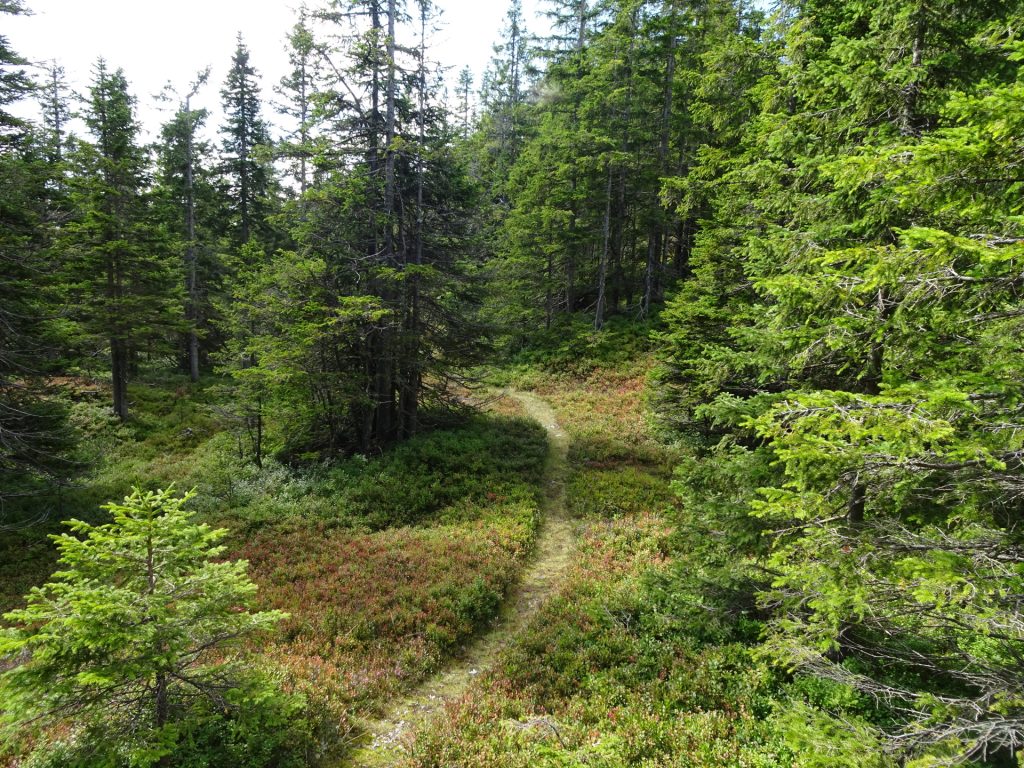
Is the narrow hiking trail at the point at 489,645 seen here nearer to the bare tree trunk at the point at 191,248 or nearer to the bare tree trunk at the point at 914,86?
the bare tree trunk at the point at 914,86

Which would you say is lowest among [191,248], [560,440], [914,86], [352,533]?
[352,533]

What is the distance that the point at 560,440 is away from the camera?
22391 mm

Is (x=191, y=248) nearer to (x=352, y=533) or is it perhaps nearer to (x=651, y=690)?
(x=352, y=533)

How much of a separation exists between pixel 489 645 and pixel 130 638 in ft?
24.0

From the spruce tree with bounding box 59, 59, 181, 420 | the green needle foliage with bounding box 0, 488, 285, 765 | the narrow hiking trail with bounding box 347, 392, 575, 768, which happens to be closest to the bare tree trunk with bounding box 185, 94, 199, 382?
the spruce tree with bounding box 59, 59, 181, 420

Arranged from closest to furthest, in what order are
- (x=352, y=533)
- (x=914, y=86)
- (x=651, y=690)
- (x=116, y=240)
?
(x=914, y=86)
(x=651, y=690)
(x=352, y=533)
(x=116, y=240)

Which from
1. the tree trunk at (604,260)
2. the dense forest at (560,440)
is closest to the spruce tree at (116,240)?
the dense forest at (560,440)

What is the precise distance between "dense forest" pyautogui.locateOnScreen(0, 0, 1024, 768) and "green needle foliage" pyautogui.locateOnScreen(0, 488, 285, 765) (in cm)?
5

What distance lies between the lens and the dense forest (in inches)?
179

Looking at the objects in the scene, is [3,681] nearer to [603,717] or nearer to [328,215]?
[603,717]

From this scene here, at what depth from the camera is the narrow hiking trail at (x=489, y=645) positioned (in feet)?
25.8

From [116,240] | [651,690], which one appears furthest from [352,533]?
[116,240]

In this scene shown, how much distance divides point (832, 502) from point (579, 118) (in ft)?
111

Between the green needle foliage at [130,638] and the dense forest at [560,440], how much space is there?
0.18ft
